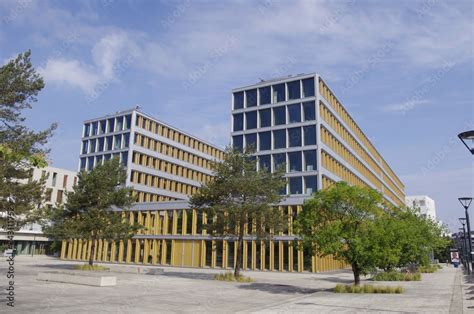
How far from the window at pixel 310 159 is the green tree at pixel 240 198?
19.3 m

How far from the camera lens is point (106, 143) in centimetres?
7231

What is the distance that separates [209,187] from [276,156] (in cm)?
2380

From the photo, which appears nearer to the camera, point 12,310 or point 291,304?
point 12,310

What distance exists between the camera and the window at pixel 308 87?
2047 inches

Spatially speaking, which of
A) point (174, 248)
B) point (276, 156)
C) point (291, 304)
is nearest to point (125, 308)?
point (291, 304)

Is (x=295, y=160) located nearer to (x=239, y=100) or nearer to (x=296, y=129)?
(x=296, y=129)

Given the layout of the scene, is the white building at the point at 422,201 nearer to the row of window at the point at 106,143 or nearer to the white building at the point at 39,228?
the row of window at the point at 106,143

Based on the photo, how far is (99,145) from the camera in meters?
73.3

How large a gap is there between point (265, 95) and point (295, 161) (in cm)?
1064

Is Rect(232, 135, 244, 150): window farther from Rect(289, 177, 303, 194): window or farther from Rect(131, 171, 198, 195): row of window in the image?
Rect(131, 171, 198, 195): row of window

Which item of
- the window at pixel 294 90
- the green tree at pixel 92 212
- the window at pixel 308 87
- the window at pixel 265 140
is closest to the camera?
the green tree at pixel 92 212

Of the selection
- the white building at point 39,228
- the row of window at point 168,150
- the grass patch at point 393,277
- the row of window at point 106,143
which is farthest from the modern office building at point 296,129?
the white building at point 39,228

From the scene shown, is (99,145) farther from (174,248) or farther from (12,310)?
(12,310)

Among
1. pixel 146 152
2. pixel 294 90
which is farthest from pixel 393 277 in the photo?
pixel 146 152
